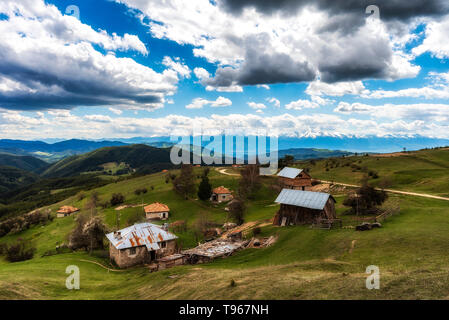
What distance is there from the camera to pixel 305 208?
4141 centimetres

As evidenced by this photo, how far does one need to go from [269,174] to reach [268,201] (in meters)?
27.9

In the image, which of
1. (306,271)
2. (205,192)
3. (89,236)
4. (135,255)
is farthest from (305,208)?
(205,192)

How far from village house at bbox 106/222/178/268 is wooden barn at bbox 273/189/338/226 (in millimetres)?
19822

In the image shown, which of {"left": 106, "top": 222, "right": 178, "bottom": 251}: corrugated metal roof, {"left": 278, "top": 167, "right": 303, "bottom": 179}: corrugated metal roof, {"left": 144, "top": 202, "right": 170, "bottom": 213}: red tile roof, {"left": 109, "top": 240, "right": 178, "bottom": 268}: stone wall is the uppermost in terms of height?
{"left": 278, "top": 167, "right": 303, "bottom": 179}: corrugated metal roof

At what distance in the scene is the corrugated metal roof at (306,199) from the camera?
39844 millimetres

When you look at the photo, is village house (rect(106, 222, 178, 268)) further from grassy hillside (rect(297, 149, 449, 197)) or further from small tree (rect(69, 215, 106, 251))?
grassy hillside (rect(297, 149, 449, 197))

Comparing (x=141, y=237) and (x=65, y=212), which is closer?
(x=141, y=237)

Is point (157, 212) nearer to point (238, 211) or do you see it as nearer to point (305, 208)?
point (238, 211)

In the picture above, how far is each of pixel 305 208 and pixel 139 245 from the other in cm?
2786

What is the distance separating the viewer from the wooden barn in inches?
1566

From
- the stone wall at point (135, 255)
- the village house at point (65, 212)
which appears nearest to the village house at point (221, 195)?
the stone wall at point (135, 255)

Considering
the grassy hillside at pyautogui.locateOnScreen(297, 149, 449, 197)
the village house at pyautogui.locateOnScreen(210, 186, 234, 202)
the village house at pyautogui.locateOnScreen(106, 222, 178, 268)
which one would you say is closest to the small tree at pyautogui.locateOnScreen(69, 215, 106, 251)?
the village house at pyautogui.locateOnScreen(106, 222, 178, 268)

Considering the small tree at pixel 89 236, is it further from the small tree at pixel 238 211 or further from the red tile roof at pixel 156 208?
the small tree at pixel 238 211
